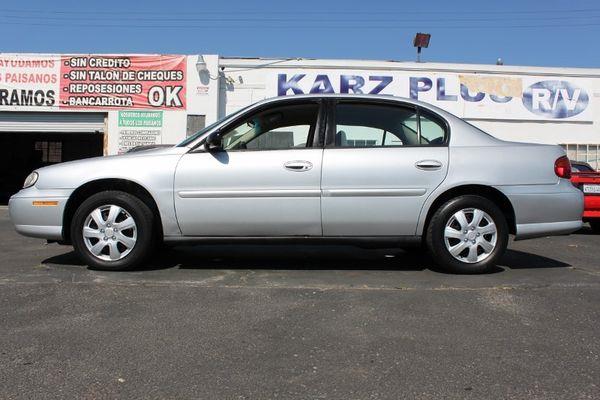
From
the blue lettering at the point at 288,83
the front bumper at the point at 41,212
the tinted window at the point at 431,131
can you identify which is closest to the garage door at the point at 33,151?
the blue lettering at the point at 288,83

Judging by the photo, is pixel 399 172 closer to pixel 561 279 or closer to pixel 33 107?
pixel 561 279

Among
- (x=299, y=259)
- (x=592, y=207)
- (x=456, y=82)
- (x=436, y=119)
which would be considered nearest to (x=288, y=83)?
(x=456, y=82)

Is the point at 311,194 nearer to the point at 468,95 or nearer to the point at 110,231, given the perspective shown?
the point at 110,231

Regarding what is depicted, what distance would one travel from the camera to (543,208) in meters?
5.17

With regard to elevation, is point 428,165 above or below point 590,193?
above

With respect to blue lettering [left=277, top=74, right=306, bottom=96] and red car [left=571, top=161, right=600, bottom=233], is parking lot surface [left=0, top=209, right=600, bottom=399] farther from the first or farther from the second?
blue lettering [left=277, top=74, right=306, bottom=96]

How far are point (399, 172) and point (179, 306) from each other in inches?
90.1

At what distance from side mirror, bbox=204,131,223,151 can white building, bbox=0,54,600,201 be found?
11177 millimetres

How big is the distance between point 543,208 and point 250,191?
2.72m

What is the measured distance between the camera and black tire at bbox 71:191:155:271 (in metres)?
5.09

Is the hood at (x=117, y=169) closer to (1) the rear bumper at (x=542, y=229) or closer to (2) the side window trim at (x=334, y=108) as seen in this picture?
(2) the side window trim at (x=334, y=108)

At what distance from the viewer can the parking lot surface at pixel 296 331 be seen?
2.84 m

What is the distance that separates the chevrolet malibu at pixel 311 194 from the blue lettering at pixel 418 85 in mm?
11295

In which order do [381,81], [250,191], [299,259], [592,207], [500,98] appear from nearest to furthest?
[250,191] < [299,259] < [592,207] < [381,81] < [500,98]
